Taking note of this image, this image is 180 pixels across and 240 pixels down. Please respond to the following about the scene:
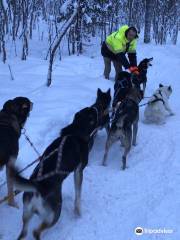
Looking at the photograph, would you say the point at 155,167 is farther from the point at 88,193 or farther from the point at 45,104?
the point at 45,104

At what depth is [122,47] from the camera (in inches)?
357

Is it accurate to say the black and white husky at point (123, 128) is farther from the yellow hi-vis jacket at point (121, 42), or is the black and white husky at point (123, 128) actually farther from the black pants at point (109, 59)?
the black pants at point (109, 59)

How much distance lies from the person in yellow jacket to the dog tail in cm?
561

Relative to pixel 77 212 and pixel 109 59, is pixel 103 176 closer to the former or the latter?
pixel 77 212

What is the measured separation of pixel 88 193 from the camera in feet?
15.8

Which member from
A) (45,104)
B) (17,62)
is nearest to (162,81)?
(17,62)

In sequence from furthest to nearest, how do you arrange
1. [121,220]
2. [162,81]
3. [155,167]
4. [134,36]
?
[162,81], [134,36], [155,167], [121,220]

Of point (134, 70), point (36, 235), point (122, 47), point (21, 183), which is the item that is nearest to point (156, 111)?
point (134, 70)

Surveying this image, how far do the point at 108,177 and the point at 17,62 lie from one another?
22.6 ft

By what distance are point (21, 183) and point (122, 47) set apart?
647 cm

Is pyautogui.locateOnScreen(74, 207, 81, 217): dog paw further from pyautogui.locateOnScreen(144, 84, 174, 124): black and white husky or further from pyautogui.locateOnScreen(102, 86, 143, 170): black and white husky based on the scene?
pyautogui.locateOnScreen(144, 84, 174, 124): black and white husky

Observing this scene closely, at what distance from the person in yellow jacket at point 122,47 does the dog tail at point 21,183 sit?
561 centimetres

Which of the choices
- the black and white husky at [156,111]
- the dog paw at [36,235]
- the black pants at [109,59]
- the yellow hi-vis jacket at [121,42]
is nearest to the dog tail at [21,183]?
the dog paw at [36,235]

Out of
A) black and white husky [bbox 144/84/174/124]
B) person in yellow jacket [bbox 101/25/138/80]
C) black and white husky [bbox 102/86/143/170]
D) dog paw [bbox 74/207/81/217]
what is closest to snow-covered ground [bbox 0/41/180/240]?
dog paw [bbox 74/207/81/217]
